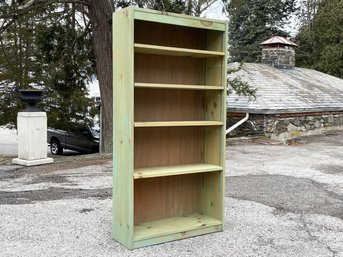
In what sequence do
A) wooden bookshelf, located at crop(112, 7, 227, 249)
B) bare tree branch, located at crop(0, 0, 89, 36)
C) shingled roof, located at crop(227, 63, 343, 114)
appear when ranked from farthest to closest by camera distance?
shingled roof, located at crop(227, 63, 343, 114)
bare tree branch, located at crop(0, 0, 89, 36)
wooden bookshelf, located at crop(112, 7, 227, 249)

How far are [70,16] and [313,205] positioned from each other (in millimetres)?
8602

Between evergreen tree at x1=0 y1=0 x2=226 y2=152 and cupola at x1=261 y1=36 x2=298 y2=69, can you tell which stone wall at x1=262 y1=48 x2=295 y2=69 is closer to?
cupola at x1=261 y1=36 x2=298 y2=69

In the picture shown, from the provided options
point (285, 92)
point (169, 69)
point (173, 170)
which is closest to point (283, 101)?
point (285, 92)

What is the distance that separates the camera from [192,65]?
4305mm

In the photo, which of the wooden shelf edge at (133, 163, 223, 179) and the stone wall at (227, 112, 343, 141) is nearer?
the wooden shelf edge at (133, 163, 223, 179)

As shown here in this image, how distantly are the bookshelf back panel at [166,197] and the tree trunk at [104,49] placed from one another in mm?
5945

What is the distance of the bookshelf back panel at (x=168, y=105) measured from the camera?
3982 millimetres

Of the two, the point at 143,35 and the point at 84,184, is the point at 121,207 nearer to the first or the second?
the point at 143,35

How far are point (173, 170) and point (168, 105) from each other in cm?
70

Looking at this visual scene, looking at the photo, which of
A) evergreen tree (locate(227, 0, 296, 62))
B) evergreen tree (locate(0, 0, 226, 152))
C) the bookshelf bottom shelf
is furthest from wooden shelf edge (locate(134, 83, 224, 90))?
evergreen tree (locate(227, 0, 296, 62))

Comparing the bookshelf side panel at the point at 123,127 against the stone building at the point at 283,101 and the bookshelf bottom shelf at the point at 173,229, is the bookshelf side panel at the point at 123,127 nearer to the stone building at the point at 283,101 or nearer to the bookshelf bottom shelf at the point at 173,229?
the bookshelf bottom shelf at the point at 173,229

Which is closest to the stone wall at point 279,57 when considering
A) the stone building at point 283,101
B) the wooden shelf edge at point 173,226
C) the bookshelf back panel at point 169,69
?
the stone building at point 283,101

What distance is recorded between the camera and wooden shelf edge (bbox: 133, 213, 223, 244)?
375 cm

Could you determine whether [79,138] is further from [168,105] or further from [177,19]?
[177,19]
